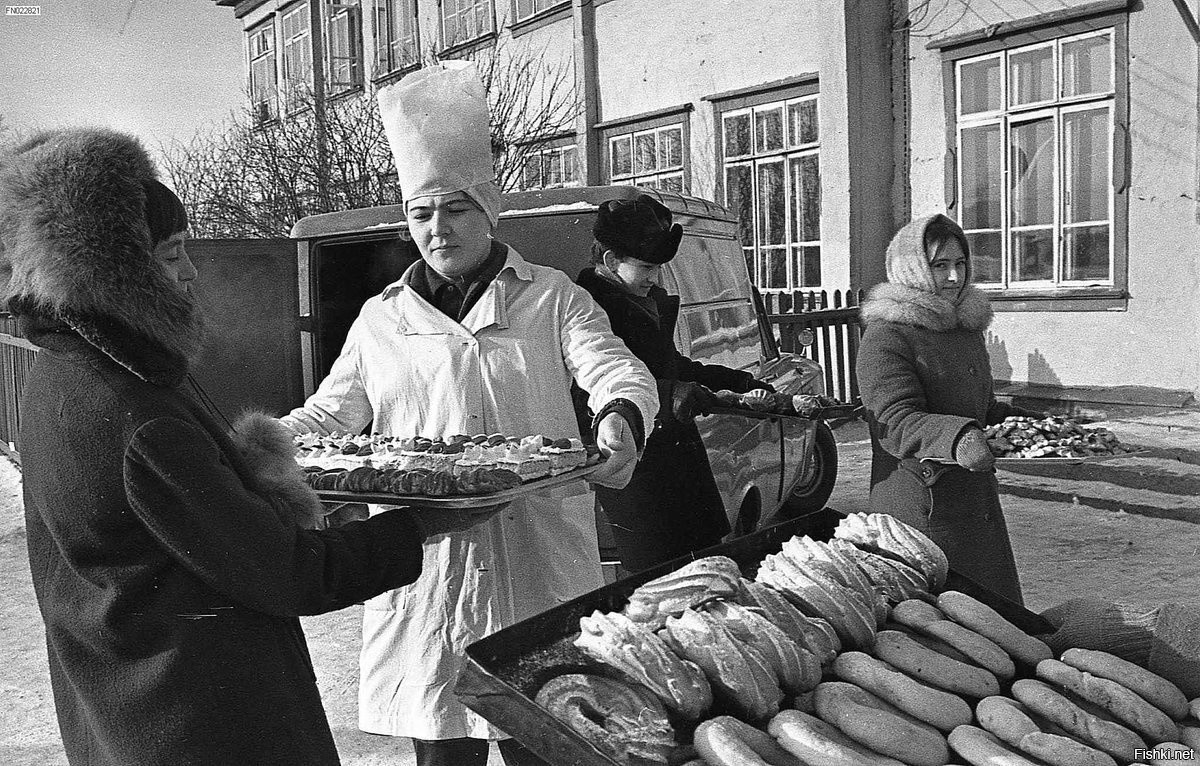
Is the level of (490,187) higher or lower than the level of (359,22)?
lower

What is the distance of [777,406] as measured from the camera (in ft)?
13.9

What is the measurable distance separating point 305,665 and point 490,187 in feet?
4.43

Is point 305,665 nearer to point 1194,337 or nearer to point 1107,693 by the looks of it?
point 1107,693

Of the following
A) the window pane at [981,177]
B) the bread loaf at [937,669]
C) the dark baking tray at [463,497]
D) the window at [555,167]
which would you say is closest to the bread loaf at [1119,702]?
the bread loaf at [937,669]

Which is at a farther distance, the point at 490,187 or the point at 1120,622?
the point at 490,187

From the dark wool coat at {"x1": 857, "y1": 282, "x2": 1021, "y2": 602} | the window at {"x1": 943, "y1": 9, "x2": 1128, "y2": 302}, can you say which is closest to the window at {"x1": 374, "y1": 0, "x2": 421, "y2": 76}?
the window at {"x1": 943, "y1": 9, "x2": 1128, "y2": 302}

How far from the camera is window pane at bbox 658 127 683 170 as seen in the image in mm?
14703

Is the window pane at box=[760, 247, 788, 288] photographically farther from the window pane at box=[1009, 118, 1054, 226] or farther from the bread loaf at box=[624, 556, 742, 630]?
the bread loaf at box=[624, 556, 742, 630]

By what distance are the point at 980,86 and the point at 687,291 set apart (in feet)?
24.3

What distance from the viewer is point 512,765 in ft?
8.63

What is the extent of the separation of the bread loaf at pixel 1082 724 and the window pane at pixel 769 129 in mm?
12130

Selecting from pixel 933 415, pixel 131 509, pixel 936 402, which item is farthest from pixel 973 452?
pixel 131 509

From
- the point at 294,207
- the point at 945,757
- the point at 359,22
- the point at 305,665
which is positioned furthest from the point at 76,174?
the point at 359,22

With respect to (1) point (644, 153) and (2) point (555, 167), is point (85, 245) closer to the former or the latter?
Result: (1) point (644, 153)
